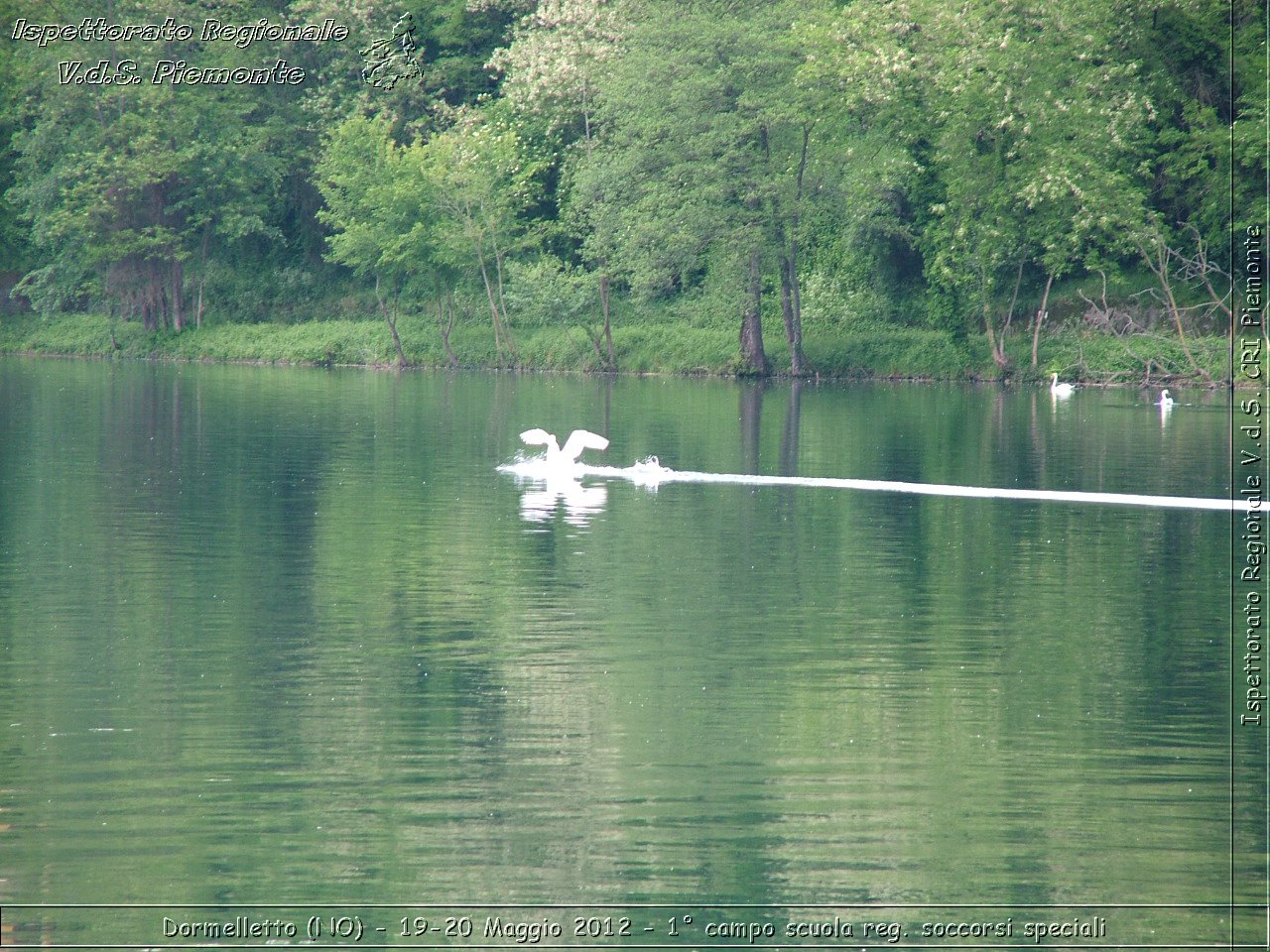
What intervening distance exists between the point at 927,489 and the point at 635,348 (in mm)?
40716

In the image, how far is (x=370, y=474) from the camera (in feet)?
90.5

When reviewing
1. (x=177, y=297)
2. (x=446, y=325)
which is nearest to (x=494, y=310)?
(x=446, y=325)

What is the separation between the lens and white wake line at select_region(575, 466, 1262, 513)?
2442 centimetres

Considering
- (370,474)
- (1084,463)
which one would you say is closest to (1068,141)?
(1084,463)

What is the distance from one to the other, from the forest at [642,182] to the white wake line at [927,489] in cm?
2848

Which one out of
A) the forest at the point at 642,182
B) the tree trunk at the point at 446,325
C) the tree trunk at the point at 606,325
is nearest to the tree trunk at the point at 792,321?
the forest at the point at 642,182

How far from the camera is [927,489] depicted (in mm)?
26031

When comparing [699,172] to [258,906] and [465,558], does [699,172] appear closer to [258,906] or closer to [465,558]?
[465,558]

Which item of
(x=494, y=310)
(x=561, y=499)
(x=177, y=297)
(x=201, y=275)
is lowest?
(x=561, y=499)

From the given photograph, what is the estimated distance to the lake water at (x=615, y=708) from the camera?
8969 mm

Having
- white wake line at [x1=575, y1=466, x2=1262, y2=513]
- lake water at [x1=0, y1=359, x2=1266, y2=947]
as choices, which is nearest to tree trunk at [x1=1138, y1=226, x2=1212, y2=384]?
lake water at [x1=0, y1=359, x2=1266, y2=947]

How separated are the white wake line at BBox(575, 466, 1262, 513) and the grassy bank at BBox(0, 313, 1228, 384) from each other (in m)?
29.8

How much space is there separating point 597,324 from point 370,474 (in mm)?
40872

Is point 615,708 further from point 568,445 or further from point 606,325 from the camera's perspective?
point 606,325
